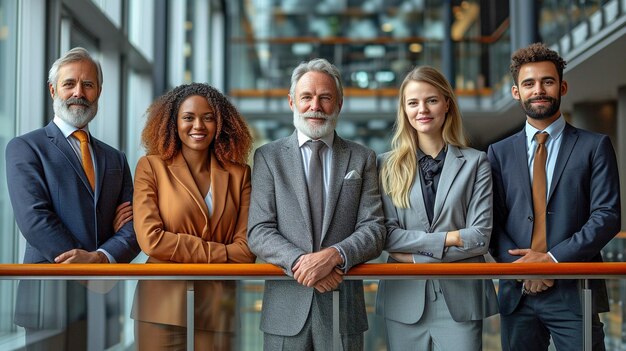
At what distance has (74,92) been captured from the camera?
387 cm

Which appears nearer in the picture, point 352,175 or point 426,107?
point 352,175

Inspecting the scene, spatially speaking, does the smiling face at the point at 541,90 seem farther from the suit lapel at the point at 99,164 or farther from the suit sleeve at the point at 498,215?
the suit lapel at the point at 99,164

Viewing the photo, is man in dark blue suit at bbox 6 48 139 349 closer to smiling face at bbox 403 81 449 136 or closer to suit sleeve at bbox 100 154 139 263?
suit sleeve at bbox 100 154 139 263

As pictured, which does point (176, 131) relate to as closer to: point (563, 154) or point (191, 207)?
point (191, 207)

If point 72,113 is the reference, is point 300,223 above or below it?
Answer: below

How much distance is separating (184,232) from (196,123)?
49cm

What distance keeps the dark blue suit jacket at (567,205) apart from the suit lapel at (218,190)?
1.25 meters

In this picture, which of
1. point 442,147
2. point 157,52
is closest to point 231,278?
point 442,147

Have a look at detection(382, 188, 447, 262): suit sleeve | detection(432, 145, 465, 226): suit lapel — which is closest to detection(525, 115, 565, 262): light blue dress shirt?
detection(432, 145, 465, 226): suit lapel

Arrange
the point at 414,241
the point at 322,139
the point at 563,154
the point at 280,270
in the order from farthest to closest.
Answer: the point at 563,154, the point at 322,139, the point at 414,241, the point at 280,270

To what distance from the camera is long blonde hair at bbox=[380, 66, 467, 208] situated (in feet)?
12.3

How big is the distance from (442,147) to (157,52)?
8.95 metres

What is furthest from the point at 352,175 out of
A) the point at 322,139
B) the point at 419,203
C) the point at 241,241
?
the point at 241,241

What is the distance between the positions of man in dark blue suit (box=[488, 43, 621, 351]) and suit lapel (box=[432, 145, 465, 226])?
275 mm
